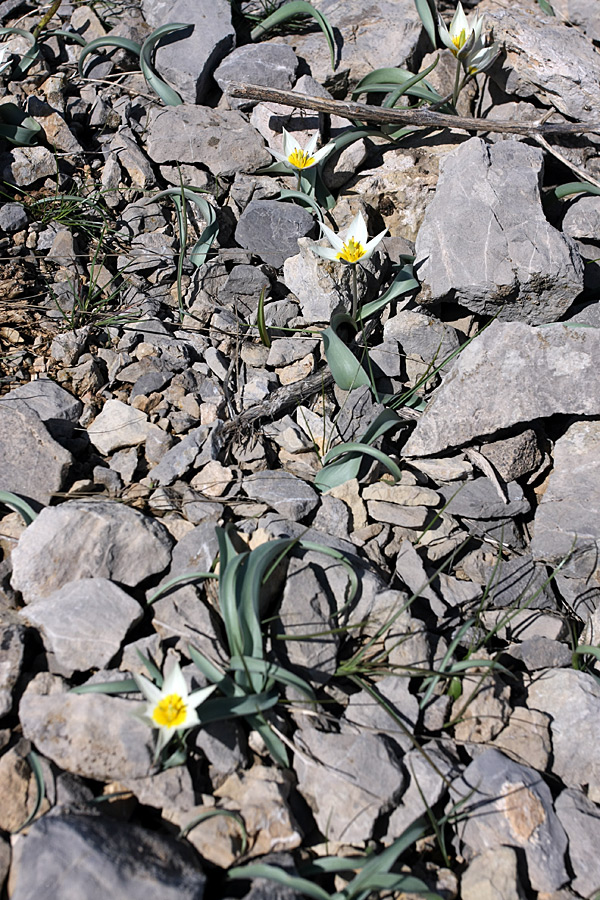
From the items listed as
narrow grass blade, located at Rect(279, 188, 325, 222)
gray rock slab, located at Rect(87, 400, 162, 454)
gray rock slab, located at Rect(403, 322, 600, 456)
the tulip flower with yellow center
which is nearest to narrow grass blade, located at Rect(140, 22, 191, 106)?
narrow grass blade, located at Rect(279, 188, 325, 222)

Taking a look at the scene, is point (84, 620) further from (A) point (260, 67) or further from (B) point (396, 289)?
(A) point (260, 67)

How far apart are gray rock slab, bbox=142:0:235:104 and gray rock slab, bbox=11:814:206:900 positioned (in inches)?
117

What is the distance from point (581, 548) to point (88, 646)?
4.98ft

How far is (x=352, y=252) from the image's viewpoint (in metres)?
2.54

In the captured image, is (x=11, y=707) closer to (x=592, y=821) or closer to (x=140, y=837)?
(x=140, y=837)

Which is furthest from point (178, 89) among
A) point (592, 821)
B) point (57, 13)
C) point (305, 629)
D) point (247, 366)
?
point (592, 821)

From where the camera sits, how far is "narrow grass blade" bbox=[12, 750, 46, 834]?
1511 mm

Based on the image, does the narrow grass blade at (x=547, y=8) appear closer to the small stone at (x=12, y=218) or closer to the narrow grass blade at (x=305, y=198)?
the narrow grass blade at (x=305, y=198)

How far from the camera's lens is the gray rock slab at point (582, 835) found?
5.45ft

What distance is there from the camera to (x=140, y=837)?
1432mm

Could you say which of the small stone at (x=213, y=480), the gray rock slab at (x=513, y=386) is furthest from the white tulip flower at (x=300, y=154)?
the small stone at (x=213, y=480)

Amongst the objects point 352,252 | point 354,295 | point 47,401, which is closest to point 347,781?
point 47,401

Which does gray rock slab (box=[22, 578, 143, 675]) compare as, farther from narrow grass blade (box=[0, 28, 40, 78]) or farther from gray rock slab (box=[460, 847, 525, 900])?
narrow grass blade (box=[0, 28, 40, 78])

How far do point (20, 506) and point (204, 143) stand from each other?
6.09 feet
